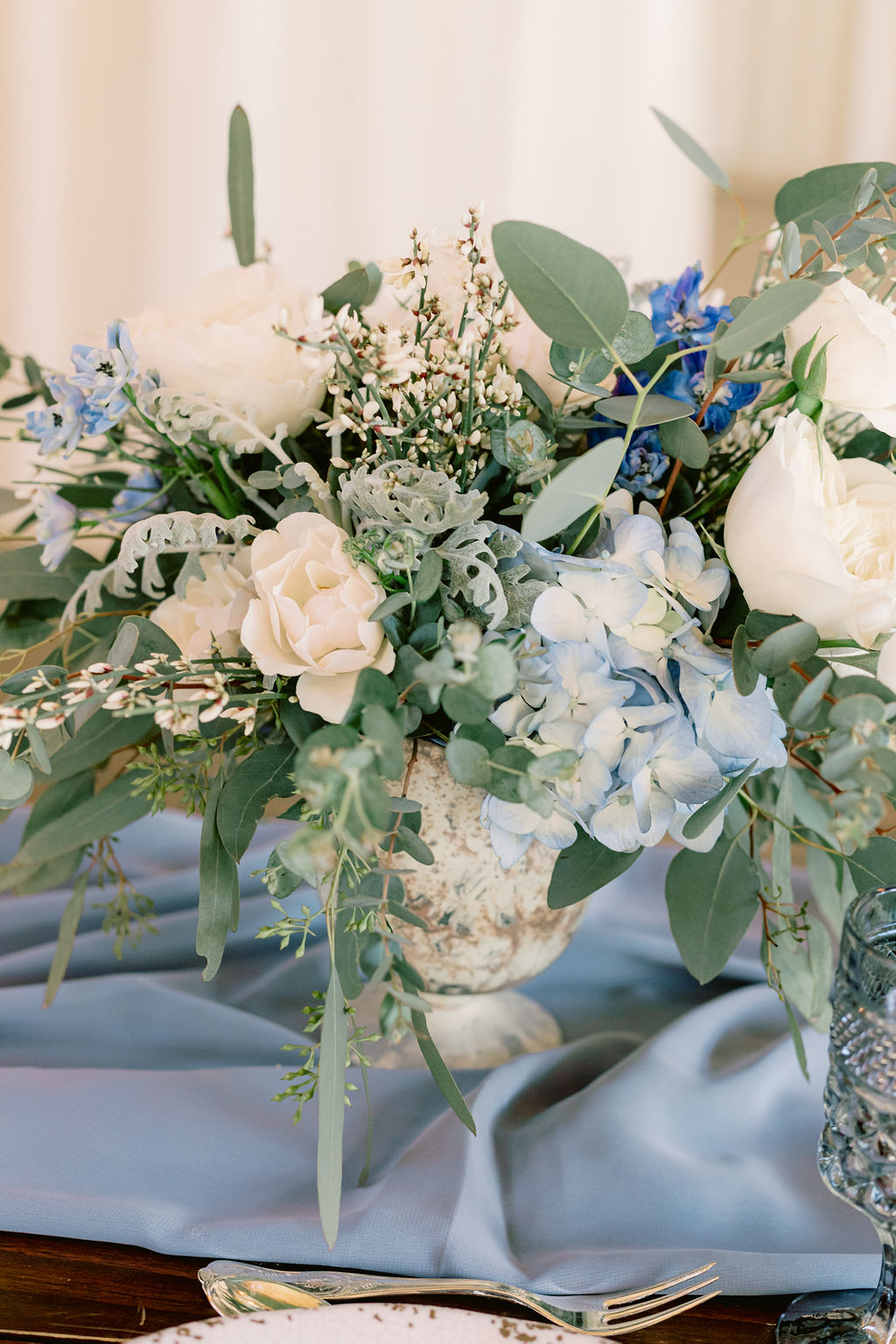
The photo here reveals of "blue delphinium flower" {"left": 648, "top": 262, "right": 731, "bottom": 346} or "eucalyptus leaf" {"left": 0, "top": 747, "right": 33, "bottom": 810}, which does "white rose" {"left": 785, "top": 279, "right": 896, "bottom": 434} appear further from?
"eucalyptus leaf" {"left": 0, "top": 747, "right": 33, "bottom": 810}

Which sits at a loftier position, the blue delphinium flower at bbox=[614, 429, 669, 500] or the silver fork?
the blue delphinium flower at bbox=[614, 429, 669, 500]

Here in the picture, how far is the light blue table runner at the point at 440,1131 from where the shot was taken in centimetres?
43

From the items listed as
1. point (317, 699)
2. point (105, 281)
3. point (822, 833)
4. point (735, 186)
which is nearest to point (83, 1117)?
point (317, 699)

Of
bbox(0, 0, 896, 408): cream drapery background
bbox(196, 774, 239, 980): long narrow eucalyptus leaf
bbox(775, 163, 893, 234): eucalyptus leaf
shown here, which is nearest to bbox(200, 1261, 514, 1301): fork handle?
bbox(196, 774, 239, 980): long narrow eucalyptus leaf

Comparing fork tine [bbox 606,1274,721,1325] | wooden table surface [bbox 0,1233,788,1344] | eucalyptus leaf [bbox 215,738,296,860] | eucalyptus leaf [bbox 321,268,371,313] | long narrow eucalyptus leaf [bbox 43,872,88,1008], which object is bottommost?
wooden table surface [bbox 0,1233,788,1344]

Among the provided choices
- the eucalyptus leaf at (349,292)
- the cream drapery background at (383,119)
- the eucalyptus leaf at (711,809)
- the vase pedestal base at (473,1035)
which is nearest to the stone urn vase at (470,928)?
the vase pedestal base at (473,1035)

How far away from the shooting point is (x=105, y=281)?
129 cm

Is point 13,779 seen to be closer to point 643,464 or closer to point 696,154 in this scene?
point 643,464

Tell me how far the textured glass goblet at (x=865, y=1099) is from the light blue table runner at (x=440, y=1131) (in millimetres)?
25

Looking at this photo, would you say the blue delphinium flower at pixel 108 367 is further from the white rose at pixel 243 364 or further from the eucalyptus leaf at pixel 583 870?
the eucalyptus leaf at pixel 583 870

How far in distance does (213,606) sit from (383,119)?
101cm

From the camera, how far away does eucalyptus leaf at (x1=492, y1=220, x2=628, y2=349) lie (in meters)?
0.37

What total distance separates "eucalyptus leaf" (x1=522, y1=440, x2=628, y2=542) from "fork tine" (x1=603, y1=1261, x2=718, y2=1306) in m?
0.28

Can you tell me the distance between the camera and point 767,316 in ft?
1.15
